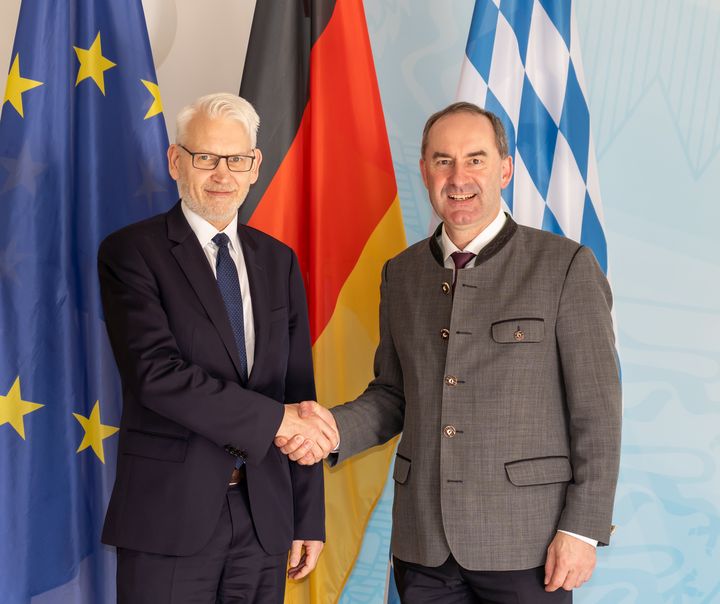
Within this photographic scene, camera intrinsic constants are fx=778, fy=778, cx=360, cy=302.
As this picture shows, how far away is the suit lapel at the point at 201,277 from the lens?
5.82 feet

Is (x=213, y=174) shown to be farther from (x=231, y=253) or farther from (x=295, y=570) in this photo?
(x=295, y=570)

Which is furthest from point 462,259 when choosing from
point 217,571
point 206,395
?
point 217,571

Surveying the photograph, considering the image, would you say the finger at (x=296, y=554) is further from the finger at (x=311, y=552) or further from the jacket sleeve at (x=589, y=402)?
the jacket sleeve at (x=589, y=402)

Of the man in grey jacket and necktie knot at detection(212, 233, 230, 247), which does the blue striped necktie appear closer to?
necktie knot at detection(212, 233, 230, 247)

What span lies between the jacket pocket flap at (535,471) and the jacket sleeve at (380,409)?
0.44m

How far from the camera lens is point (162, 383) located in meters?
1.69

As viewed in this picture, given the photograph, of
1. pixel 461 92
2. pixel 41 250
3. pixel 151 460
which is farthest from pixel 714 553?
pixel 41 250

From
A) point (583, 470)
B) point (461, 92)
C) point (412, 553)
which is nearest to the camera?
point (583, 470)

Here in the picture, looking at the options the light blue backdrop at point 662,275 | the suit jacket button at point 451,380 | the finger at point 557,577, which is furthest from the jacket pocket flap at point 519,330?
the light blue backdrop at point 662,275

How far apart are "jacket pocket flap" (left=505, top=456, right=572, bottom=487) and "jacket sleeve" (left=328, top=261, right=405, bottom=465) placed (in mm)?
443

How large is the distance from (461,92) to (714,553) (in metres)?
1.79

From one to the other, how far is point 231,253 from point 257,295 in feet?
0.43

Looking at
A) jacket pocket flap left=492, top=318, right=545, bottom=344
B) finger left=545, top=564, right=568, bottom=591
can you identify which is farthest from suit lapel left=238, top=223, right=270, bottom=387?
finger left=545, top=564, right=568, bottom=591

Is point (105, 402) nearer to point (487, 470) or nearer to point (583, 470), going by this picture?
point (487, 470)
